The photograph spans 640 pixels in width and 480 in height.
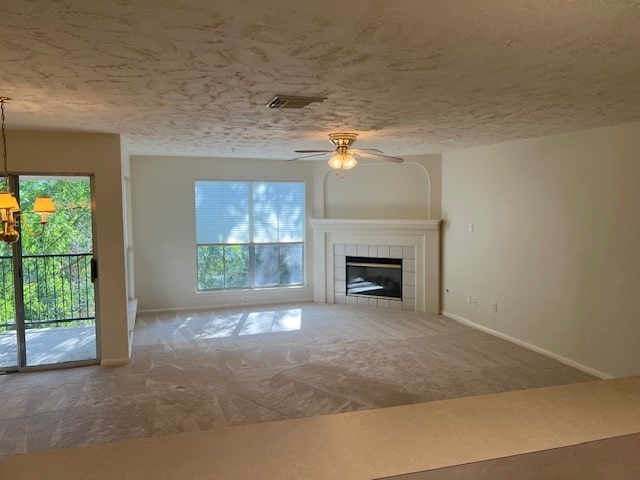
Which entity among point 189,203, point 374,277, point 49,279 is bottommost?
point 374,277

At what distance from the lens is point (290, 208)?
747 centimetres

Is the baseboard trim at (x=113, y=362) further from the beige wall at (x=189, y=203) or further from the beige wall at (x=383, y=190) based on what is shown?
the beige wall at (x=383, y=190)

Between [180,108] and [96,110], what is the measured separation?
2.03ft

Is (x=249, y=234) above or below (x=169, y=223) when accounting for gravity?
below

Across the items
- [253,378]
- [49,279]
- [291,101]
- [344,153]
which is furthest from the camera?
[49,279]

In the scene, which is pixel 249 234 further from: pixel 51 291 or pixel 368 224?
pixel 51 291

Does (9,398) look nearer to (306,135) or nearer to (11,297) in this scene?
(11,297)

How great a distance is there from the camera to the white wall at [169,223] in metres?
6.71

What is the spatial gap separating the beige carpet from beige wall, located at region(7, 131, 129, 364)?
435 millimetres

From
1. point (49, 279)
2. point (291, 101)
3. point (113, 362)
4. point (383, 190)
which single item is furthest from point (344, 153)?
point (49, 279)

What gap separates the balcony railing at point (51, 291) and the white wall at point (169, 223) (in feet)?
6.03

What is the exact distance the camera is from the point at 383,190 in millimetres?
7184

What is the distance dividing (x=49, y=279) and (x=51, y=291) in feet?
0.41

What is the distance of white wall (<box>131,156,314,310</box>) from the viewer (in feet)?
22.0
